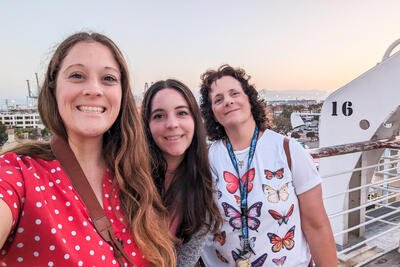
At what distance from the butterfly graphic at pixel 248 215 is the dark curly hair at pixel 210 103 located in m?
0.50

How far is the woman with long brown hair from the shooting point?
53.9 inches

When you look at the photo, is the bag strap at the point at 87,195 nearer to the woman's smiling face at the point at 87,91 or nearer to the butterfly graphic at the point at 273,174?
the woman's smiling face at the point at 87,91

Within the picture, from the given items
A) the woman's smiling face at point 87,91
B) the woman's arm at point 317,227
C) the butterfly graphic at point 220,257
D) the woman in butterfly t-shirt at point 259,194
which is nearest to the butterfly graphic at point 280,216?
the woman in butterfly t-shirt at point 259,194

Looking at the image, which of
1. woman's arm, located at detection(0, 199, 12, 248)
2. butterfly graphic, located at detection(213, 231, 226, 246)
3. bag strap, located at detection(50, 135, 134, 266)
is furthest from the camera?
butterfly graphic, located at detection(213, 231, 226, 246)

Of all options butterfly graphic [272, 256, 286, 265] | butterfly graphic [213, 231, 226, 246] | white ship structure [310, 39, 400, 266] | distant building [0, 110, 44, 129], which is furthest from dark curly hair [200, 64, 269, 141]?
white ship structure [310, 39, 400, 266]

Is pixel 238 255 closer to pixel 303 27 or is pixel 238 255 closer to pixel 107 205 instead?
pixel 107 205

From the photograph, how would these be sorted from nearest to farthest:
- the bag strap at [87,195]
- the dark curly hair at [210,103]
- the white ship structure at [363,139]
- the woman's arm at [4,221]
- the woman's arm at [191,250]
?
1. the woman's arm at [4,221]
2. the bag strap at [87,195]
3. the woman's arm at [191,250]
4. the dark curly hair at [210,103]
5. the white ship structure at [363,139]

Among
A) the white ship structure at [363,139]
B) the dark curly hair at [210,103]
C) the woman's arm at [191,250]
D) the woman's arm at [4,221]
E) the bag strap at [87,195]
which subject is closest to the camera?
the woman's arm at [4,221]

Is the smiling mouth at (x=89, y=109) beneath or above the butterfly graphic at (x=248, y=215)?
above

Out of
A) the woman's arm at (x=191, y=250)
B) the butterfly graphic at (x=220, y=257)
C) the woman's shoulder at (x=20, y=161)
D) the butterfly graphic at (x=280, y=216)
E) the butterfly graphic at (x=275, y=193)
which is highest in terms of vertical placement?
the woman's shoulder at (x=20, y=161)

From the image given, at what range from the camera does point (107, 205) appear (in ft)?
3.32

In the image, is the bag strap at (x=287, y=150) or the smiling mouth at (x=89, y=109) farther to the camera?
the bag strap at (x=287, y=150)

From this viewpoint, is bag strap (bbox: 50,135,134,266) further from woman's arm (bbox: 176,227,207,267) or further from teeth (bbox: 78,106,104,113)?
woman's arm (bbox: 176,227,207,267)

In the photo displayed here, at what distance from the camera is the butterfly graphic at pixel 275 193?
1421 mm
